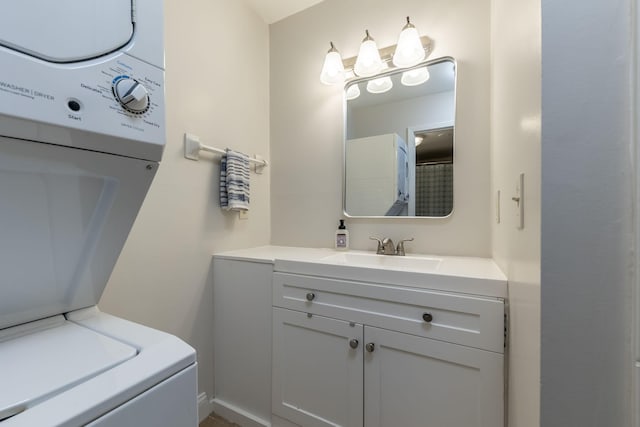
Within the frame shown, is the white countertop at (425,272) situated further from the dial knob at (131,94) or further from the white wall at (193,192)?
the dial knob at (131,94)

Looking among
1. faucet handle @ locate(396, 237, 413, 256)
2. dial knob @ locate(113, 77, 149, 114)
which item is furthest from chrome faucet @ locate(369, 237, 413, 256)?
dial knob @ locate(113, 77, 149, 114)

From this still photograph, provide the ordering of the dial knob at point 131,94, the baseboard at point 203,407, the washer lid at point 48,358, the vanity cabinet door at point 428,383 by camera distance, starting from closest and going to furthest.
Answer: the washer lid at point 48,358, the dial knob at point 131,94, the vanity cabinet door at point 428,383, the baseboard at point 203,407

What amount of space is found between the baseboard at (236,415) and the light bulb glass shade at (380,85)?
188 cm

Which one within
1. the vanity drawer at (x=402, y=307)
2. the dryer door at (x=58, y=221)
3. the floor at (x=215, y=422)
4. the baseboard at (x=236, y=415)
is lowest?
the floor at (x=215, y=422)

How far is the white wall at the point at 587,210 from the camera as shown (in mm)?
434

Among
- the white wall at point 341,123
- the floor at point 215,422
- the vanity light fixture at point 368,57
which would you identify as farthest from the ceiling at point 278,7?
the floor at point 215,422

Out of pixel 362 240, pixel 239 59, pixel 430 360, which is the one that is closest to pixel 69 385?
pixel 430 360

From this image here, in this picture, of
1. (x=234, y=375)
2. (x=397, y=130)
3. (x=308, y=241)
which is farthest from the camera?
(x=308, y=241)

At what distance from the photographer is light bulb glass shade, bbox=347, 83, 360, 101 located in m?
1.69

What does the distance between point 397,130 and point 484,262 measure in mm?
841

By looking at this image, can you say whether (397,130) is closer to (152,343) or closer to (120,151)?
(120,151)

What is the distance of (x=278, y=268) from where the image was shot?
1310 millimetres

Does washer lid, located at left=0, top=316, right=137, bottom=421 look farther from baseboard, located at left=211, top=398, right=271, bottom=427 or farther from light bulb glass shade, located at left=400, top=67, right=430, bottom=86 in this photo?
light bulb glass shade, located at left=400, top=67, right=430, bottom=86

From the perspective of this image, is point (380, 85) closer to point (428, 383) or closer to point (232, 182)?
point (232, 182)
